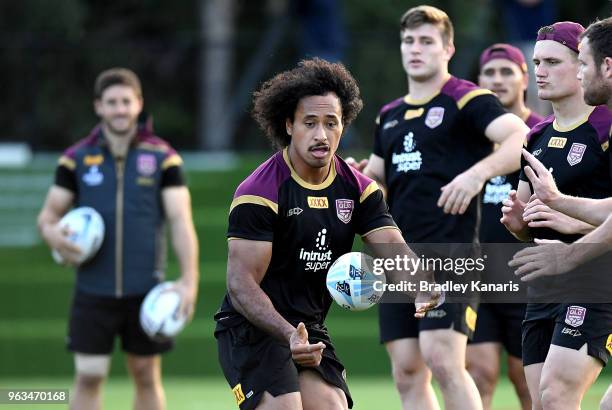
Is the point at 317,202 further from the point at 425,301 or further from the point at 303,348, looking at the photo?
the point at 303,348

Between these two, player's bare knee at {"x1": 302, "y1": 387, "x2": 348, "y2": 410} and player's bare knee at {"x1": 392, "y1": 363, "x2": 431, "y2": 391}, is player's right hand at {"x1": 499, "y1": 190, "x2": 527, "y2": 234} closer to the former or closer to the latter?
player's bare knee at {"x1": 302, "y1": 387, "x2": 348, "y2": 410}

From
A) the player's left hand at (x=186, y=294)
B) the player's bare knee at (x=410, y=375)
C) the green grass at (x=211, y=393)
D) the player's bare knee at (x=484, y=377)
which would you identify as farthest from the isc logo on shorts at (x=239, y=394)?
the green grass at (x=211, y=393)

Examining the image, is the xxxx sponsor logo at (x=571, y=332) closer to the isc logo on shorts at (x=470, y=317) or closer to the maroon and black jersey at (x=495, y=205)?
the isc logo on shorts at (x=470, y=317)

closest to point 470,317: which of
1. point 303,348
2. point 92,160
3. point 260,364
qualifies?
point 260,364

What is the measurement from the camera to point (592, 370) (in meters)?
6.06

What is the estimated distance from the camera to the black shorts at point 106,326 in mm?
8820

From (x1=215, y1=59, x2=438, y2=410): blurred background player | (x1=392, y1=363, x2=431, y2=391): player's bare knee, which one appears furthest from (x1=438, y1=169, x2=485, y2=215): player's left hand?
(x1=392, y1=363, x2=431, y2=391): player's bare knee

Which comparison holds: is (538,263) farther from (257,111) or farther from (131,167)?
(131,167)

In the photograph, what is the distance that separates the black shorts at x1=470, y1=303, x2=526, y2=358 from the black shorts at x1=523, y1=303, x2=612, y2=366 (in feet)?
6.14

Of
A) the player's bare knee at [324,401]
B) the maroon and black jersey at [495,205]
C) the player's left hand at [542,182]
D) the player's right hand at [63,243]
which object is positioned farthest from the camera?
the player's right hand at [63,243]

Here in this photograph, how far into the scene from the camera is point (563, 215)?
6035 mm

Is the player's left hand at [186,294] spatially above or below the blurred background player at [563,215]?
below

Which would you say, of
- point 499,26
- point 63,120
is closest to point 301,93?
point 63,120

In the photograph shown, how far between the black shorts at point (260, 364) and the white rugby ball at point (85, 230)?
2.88 m
